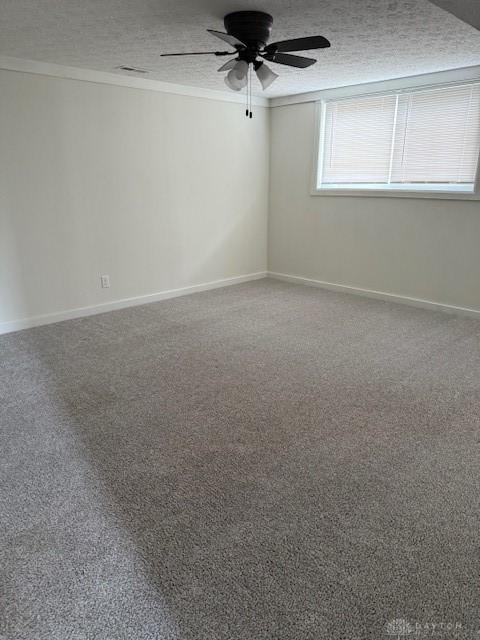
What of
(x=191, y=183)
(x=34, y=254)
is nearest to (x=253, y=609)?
(x=34, y=254)

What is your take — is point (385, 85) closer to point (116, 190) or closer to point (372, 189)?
point (372, 189)

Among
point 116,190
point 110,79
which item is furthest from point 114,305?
point 110,79

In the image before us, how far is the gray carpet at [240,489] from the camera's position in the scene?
4.74ft

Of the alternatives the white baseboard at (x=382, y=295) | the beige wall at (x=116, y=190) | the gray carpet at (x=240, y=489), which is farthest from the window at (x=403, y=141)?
the gray carpet at (x=240, y=489)

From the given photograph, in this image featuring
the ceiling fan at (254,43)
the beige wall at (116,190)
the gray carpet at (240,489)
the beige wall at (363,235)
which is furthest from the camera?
the beige wall at (363,235)

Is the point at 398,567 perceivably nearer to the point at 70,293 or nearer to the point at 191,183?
the point at 70,293

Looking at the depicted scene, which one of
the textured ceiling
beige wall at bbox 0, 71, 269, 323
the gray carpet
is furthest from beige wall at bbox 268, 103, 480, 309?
the textured ceiling

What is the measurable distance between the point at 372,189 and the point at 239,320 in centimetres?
211

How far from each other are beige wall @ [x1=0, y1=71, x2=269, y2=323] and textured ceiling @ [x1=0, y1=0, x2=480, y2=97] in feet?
1.52

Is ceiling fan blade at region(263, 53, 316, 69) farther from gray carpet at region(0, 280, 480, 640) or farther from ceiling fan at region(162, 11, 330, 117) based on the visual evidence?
gray carpet at region(0, 280, 480, 640)

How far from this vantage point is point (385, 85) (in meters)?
4.41

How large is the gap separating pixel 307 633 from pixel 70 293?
3.74 meters

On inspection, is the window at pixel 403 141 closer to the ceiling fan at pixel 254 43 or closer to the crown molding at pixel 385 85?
the crown molding at pixel 385 85

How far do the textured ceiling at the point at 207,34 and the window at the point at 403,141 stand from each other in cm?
39
